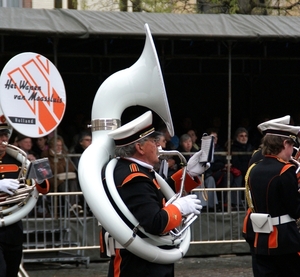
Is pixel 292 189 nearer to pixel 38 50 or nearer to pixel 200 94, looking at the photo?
pixel 38 50

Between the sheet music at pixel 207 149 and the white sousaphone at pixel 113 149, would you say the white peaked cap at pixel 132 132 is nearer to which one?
the white sousaphone at pixel 113 149

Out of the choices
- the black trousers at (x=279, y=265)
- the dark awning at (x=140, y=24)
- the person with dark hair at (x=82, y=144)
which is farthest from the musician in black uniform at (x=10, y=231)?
the person with dark hair at (x=82, y=144)

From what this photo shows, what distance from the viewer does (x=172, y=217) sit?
207 inches

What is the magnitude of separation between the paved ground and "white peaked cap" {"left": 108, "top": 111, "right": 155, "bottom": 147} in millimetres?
5232

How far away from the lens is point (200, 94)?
1569 centimetres

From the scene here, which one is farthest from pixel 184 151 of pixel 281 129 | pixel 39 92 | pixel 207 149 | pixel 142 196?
pixel 142 196

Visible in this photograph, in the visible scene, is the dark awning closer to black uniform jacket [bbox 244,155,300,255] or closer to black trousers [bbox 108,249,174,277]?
black uniform jacket [bbox 244,155,300,255]

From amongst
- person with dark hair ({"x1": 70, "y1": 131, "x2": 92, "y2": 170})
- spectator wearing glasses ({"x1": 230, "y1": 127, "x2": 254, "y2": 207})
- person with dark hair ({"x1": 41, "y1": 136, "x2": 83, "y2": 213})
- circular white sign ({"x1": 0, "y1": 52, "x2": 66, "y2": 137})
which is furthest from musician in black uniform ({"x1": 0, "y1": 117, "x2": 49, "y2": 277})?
spectator wearing glasses ({"x1": 230, "y1": 127, "x2": 254, "y2": 207})

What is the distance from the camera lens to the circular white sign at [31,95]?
23.4 ft

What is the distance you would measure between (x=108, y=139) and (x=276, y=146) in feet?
4.97

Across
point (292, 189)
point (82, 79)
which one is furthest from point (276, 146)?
point (82, 79)

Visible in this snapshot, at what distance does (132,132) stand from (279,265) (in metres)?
1.86

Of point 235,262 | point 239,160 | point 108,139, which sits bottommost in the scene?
point 235,262

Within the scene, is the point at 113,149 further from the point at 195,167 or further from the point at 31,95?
the point at 31,95
